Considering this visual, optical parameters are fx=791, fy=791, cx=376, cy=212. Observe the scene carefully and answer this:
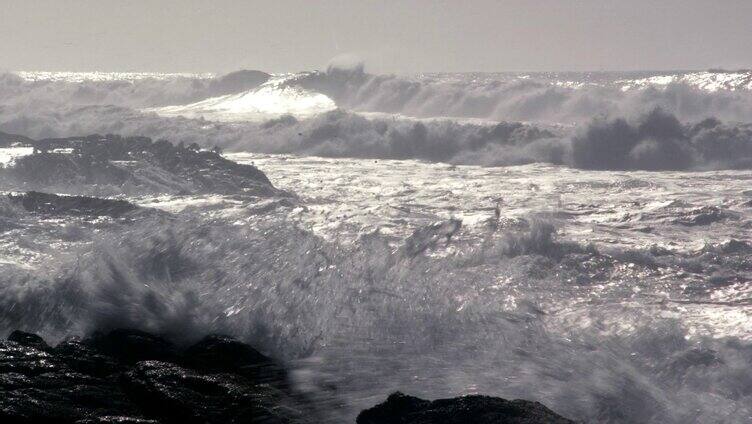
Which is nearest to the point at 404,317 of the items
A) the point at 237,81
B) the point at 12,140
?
the point at 12,140

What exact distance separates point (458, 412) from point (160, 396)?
3120mm

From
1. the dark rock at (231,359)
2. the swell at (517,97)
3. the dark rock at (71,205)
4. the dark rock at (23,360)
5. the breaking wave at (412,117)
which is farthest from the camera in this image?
the swell at (517,97)

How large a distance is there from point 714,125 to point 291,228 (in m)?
24.0

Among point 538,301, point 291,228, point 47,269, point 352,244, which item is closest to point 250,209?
point 291,228

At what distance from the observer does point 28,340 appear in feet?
31.4

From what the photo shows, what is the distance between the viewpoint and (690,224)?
19.2 metres

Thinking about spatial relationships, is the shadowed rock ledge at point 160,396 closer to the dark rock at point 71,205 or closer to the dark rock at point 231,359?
the dark rock at point 231,359

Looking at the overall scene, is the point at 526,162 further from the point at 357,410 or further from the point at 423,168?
the point at 357,410

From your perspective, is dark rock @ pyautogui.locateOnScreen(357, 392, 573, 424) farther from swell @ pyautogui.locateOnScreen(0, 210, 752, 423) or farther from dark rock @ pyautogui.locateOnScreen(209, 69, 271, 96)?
dark rock @ pyautogui.locateOnScreen(209, 69, 271, 96)

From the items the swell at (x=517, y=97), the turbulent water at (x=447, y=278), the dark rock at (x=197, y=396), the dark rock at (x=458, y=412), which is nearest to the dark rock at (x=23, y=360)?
the dark rock at (x=197, y=396)

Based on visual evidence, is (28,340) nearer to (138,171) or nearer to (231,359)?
(231,359)

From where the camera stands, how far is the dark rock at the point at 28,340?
9328 millimetres

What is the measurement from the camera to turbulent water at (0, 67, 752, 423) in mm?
10359

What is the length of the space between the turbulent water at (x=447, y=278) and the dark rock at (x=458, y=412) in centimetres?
67
